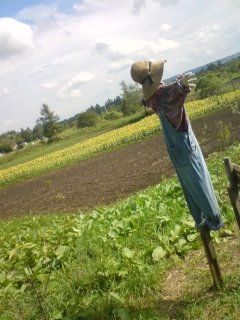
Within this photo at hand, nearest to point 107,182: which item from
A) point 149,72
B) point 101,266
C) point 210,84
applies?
point 101,266

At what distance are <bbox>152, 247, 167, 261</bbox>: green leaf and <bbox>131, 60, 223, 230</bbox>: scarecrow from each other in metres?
1.50

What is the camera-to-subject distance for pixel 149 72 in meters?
3.57

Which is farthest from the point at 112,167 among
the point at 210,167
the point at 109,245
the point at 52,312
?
the point at 52,312

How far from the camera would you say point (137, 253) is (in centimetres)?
530

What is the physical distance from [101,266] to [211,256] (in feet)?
5.21

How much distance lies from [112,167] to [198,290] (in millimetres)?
16543

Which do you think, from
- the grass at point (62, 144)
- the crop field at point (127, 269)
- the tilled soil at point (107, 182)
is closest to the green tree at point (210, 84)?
the tilled soil at point (107, 182)

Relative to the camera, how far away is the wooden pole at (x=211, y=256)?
3.96 meters

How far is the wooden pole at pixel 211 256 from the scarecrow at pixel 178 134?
0.70 feet

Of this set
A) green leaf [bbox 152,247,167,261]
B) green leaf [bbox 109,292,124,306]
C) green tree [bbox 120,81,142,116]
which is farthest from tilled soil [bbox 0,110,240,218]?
green tree [bbox 120,81,142,116]

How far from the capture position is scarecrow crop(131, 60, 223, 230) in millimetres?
3564

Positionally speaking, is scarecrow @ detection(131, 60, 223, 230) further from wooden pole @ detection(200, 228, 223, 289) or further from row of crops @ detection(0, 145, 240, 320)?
row of crops @ detection(0, 145, 240, 320)

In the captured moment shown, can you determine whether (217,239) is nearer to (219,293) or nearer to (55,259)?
(219,293)

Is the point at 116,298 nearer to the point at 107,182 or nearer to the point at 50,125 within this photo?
the point at 107,182
